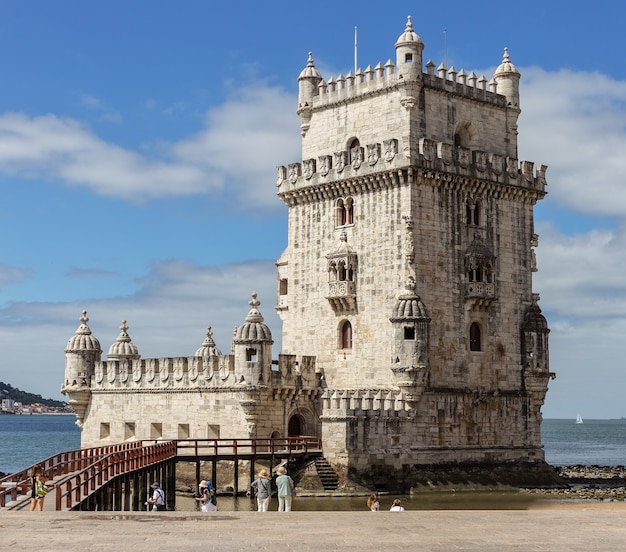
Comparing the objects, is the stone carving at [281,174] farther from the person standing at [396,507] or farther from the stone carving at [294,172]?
the person standing at [396,507]

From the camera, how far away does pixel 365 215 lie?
5481 cm

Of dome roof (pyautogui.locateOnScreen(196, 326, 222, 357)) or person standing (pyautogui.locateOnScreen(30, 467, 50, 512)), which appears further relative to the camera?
dome roof (pyautogui.locateOnScreen(196, 326, 222, 357))

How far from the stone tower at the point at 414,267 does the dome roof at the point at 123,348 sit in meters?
11.3

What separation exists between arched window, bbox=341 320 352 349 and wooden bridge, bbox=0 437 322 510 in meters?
4.68

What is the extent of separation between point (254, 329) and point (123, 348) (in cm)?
1530

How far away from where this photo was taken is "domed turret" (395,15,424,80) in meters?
54.0

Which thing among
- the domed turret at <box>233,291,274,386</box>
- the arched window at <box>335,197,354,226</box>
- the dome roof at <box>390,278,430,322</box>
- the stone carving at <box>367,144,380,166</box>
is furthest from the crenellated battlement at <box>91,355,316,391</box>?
the stone carving at <box>367,144,380,166</box>

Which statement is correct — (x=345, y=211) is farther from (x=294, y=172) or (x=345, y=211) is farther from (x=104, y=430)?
(x=104, y=430)

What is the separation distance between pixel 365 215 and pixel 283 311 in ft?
23.1

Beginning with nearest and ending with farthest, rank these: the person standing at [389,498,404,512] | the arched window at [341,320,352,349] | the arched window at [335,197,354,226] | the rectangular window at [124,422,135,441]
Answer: the person standing at [389,498,404,512] < the arched window at [341,320,352,349] < the arched window at [335,197,354,226] < the rectangular window at [124,422,135,441]

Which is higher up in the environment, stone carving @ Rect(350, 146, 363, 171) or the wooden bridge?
stone carving @ Rect(350, 146, 363, 171)

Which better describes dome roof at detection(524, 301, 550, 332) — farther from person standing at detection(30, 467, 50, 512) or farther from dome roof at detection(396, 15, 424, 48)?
person standing at detection(30, 467, 50, 512)

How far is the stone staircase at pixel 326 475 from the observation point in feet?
163

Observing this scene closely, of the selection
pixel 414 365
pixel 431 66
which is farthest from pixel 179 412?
pixel 431 66
